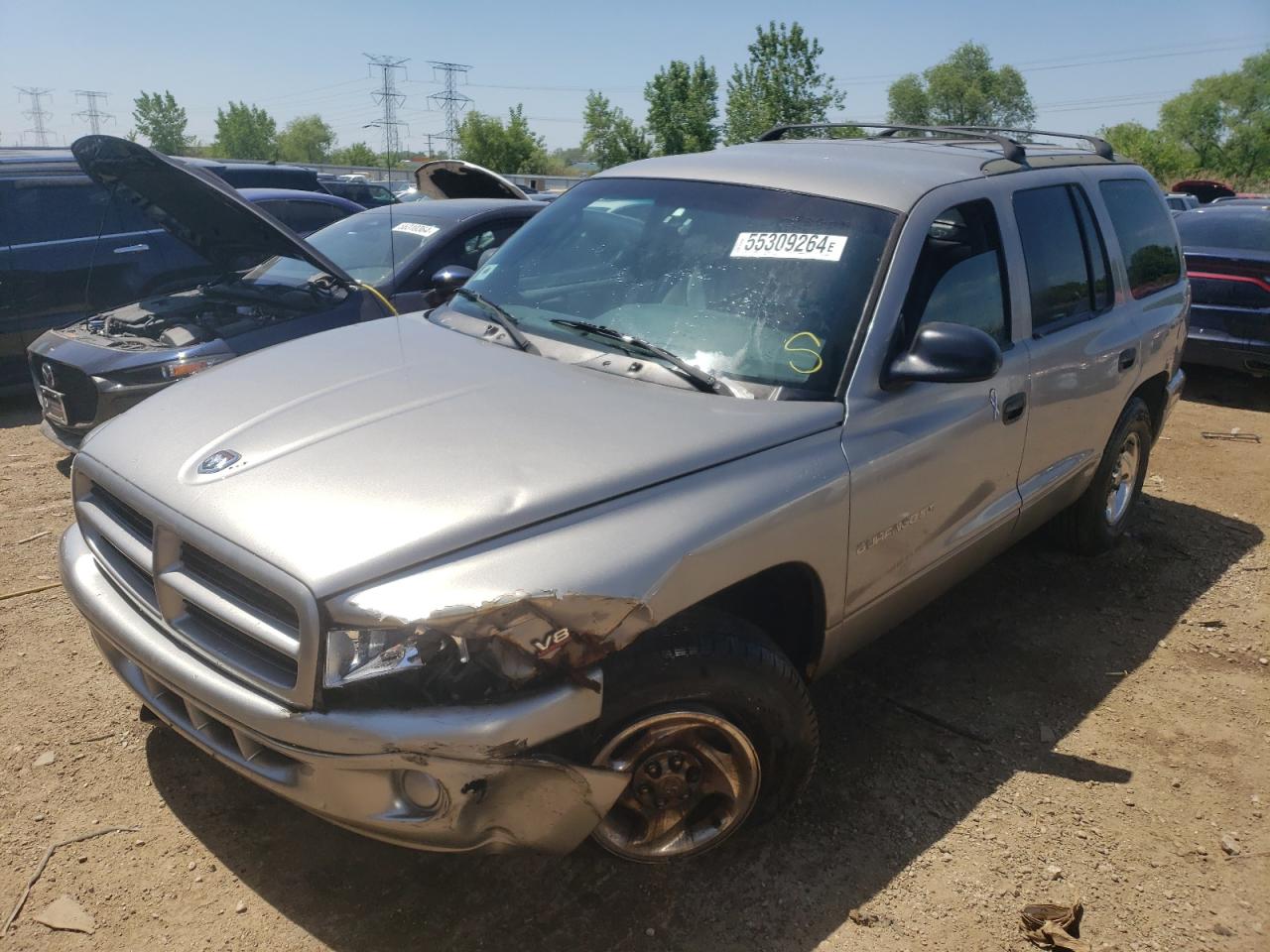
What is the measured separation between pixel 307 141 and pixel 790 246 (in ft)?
418

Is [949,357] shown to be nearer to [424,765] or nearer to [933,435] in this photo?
[933,435]

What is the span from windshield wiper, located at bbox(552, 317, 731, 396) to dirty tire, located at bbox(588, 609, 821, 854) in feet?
2.15

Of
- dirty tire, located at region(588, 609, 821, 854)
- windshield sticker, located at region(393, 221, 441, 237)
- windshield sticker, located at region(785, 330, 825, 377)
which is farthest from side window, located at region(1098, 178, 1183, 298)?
windshield sticker, located at region(393, 221, 441, 237)

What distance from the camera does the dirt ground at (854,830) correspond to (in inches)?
97.1

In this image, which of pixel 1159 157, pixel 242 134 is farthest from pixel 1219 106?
pixel 242 134

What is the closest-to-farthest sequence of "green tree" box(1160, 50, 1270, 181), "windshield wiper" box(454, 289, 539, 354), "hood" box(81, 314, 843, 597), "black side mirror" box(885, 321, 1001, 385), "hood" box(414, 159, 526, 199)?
1. "hood" box(81, 314, 843, 597)
2. "black side mirror" box(885, 321, 1001, 385)
3. "windshield wiper" box(454, 289, 539, 354)
4. "hood" box(414, 159, 526, 199)
5. "green tree" box(1160, 50, 1270, 181)

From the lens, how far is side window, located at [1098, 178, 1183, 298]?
427 centimetres

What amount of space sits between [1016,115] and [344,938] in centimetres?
13797

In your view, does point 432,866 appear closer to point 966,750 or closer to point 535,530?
point 535,530

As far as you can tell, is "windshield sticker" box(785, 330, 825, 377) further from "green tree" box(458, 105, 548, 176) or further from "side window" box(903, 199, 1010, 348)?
"green tree" box(458, 105, 548, 176)

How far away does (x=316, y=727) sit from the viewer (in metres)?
2.01

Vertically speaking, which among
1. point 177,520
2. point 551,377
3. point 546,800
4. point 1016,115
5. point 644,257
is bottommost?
point 546,800

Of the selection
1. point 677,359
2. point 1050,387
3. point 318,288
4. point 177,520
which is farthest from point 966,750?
point 318,288

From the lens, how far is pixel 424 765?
1.99m
